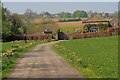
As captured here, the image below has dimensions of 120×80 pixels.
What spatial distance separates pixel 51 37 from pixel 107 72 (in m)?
69.7

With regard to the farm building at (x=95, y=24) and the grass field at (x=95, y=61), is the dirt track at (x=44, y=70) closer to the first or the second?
the grass field at (x=95, y=61)

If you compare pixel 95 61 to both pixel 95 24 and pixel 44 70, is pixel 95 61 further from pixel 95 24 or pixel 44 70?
pixel 95 24

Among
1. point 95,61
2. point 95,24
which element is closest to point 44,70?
point 95,61

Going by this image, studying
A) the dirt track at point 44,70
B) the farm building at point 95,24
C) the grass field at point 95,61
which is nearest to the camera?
the dirt track at point 44,70

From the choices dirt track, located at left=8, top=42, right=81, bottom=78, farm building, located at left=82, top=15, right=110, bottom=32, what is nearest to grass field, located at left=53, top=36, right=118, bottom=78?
dirt track, located at left=8, top=42, right=81, bottom=78

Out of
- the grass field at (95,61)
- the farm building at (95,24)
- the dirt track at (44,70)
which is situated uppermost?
the farm building at (95,24)

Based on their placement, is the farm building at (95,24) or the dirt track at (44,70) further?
the farm building at (95,24)

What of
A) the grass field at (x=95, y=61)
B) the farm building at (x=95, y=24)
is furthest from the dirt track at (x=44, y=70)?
the farm building at (x=95, y=24)

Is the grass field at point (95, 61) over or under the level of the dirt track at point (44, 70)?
over

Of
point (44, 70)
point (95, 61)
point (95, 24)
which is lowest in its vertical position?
point (44, 70)

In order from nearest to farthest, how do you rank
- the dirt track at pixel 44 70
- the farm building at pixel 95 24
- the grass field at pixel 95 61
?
1. the dirt track at pixel 44 70
2. the grass field at pixel 95 61
3. the farm building at pixel 95 24

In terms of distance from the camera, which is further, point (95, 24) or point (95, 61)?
point (95, 24)

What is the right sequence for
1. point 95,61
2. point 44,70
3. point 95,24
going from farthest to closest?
point 95,24
point 95,61
point 44,70

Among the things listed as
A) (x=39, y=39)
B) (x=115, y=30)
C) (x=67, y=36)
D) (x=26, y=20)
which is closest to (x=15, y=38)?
(x=39, y=39)
